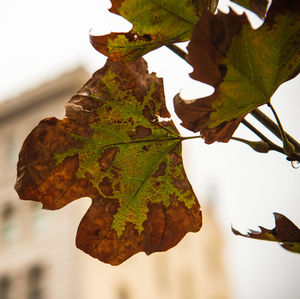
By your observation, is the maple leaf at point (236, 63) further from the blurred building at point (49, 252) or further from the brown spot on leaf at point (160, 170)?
the blurred building at point (49, 252)

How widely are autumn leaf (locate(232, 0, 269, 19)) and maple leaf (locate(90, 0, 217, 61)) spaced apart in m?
0.02

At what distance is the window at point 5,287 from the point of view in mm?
8297

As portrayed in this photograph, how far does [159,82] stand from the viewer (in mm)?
354

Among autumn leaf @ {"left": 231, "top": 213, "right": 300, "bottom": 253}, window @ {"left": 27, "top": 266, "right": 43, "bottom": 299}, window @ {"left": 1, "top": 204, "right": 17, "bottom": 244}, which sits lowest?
window @ {"left": 27, "top": 266, "right": 43, "bottom": 299}

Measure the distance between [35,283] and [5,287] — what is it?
0.68 meters

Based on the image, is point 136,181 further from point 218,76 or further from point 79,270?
point 79,270

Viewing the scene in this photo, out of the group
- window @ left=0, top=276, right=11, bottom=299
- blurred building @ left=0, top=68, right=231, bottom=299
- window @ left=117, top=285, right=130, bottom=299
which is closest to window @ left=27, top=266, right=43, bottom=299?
blurred building @ left=0, top=68, right=231, bottom=299

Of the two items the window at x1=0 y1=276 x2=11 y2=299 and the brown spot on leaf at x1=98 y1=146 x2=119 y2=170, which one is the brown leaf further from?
the window at x1=0 y1=276 x2=11 y2=299

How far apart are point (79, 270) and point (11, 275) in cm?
142

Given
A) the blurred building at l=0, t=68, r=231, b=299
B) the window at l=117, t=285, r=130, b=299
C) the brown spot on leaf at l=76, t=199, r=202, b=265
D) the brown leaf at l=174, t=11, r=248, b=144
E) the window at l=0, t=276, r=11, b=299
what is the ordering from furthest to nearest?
the window at l=117, t=285, r=130, b=299 → the window at l=0, t=276, r=11, b=299 → the blurred building at l=0, t=68, r=231, b=299 → the brown spot on leaf at l=76, t=199, r=202, b=265 → the brown leaf at l=174, t=11, r=248, b=144

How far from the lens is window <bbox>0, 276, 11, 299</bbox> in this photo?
830 centimetres

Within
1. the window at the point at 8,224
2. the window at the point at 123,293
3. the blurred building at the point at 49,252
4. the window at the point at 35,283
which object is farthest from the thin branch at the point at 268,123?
the window at the point at 8,224

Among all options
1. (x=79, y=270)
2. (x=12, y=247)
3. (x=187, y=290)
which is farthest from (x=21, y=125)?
(x=187, y=290)

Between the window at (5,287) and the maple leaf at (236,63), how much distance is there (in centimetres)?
875
